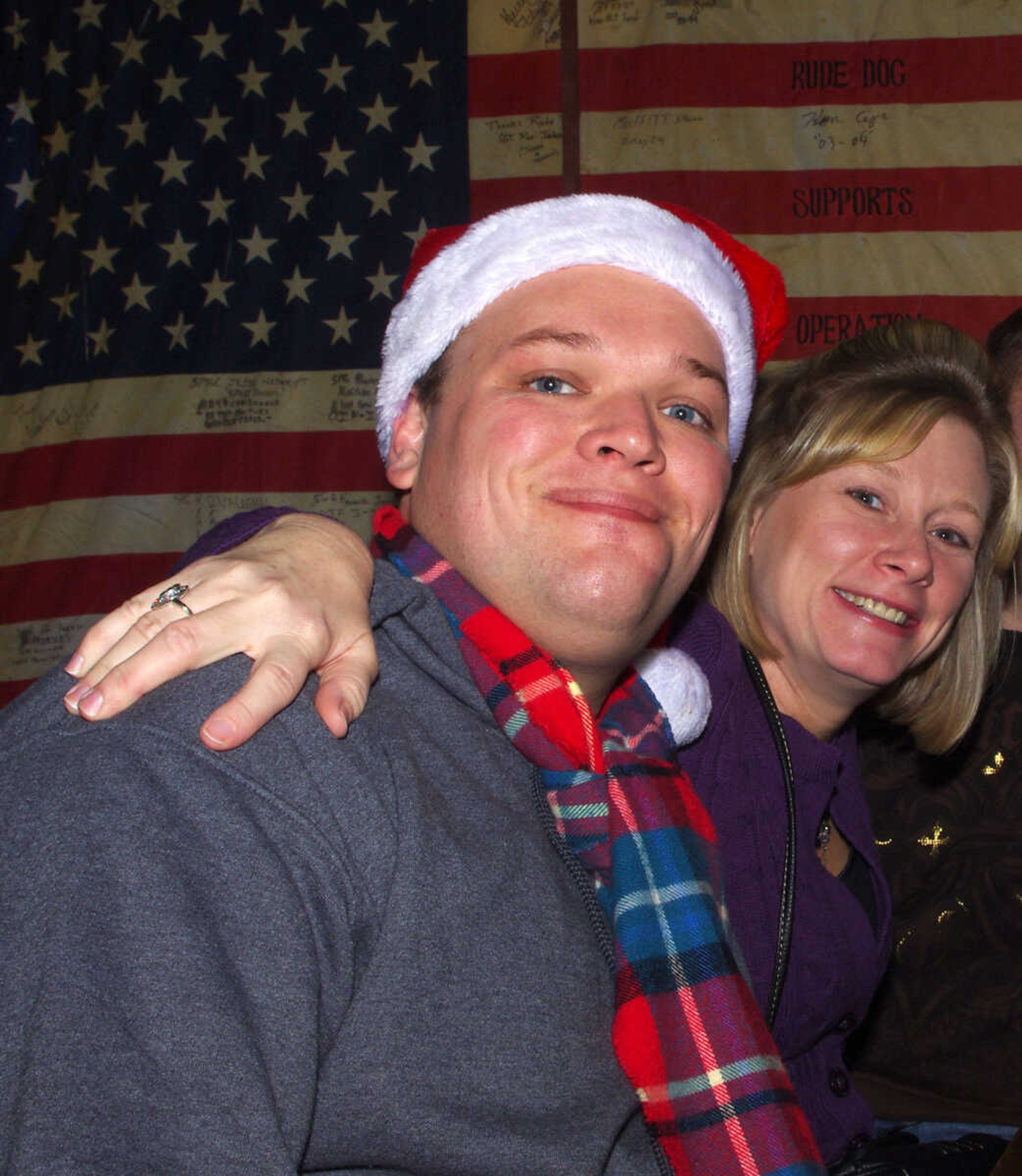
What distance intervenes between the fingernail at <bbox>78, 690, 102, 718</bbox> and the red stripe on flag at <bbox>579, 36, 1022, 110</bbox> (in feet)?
9.71

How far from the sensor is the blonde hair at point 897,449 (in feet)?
5.89

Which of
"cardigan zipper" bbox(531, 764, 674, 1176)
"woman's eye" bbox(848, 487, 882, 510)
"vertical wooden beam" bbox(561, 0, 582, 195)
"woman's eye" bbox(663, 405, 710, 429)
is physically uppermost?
"vertical wooden beam" bbox(561, 0, 582, 195)

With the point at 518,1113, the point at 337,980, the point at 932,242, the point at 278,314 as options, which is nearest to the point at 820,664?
the point at 518,1113

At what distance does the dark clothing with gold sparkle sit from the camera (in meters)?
1.93

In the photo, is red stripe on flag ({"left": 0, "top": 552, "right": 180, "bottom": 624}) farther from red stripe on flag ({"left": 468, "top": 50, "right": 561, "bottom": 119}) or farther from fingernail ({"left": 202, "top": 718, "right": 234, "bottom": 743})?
fingernail ({"left": 202, "top": 718, "right": 234, "bottom": 743})

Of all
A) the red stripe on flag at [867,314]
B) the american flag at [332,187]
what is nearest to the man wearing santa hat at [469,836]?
the red stripe on flag at [867,314]

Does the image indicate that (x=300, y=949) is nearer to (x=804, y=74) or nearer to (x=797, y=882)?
(x=797, y=882)

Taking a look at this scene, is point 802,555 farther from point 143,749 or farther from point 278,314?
point 278,314

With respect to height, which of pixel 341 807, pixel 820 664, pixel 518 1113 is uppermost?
pixel 341 807

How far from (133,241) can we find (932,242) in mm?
2485

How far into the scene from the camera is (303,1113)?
713 mm

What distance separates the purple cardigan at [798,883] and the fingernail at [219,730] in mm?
946

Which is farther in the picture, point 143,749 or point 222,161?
point 222,161

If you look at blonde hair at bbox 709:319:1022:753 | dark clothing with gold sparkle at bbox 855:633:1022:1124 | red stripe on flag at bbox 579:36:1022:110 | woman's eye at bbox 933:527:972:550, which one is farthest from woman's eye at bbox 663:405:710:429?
red stripe on flag at bbox 579:36:1022:110
